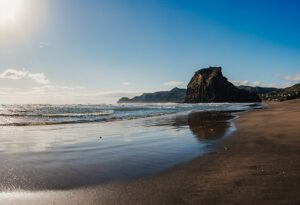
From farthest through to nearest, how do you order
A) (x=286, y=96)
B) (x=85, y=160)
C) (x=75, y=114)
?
(x=286, y=96)
(x=75, y=114)
(x=85, y=160)

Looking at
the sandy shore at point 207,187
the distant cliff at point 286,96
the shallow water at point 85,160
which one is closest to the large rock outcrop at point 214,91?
the distant cliff at point 286,96

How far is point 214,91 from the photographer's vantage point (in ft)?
476

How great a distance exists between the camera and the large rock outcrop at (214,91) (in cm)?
14338

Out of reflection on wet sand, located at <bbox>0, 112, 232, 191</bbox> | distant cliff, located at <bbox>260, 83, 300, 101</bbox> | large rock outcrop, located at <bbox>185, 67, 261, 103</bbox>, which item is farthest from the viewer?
large rock outcrop, located at <bbox>185, 67, 261, 103</bbox>

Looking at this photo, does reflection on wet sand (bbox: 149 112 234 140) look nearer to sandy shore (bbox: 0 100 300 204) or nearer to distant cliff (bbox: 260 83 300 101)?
sandy shore (bbox: 0 100 300 204)

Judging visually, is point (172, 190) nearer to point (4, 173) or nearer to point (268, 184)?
point (268, 184)

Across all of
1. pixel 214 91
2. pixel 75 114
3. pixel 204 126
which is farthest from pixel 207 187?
pixel 214 91

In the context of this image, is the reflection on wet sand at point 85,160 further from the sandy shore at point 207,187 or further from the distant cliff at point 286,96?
the distant cliff at point 286,96

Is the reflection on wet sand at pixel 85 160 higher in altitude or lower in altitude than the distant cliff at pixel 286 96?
lower

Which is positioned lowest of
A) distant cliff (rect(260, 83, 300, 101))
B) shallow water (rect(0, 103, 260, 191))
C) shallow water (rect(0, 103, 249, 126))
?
shallow water (rect(0, 103, 260, 191))

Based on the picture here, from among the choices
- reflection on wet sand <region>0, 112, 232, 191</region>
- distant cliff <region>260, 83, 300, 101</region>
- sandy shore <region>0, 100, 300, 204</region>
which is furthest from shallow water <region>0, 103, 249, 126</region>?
distant cliff <region>260, 83, 300, 101</region>

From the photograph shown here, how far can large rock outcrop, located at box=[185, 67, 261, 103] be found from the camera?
470ft

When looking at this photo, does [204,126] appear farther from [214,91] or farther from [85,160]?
[214,91]

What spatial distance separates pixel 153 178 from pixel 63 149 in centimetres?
514
